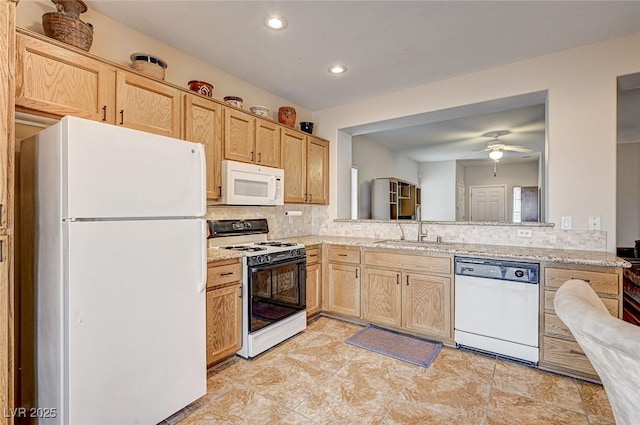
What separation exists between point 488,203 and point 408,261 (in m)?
6.49

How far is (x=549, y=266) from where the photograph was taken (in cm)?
234

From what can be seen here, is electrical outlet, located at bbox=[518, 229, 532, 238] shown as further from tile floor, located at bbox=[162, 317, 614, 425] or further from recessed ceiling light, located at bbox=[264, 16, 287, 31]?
recessed ceiling light, located at bbox=[264, 16, 287, 31]

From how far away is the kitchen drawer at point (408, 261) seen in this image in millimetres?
2801

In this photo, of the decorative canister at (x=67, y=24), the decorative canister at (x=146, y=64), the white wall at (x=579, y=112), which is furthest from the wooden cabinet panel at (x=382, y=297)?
the decorative canister at (x=67, y=24)

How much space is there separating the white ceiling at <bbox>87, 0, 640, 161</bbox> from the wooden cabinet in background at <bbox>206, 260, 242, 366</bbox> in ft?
6.01

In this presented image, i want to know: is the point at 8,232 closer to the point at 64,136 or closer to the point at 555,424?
the point at 64,136

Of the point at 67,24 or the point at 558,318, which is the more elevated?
the point at 67,24

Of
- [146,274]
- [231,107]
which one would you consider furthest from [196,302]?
[231,107]

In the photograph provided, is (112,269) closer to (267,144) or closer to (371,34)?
(267,144)

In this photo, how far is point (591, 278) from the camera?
2195 millimetres

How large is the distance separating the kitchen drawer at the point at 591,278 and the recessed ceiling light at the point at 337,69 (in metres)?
2.48

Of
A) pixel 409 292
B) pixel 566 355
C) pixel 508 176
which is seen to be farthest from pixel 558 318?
pixel 508 176

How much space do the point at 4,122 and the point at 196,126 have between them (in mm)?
1297

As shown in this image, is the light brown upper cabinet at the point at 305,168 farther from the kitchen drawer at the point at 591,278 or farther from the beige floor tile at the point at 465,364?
the kitchen drawer at the point at 591,278
